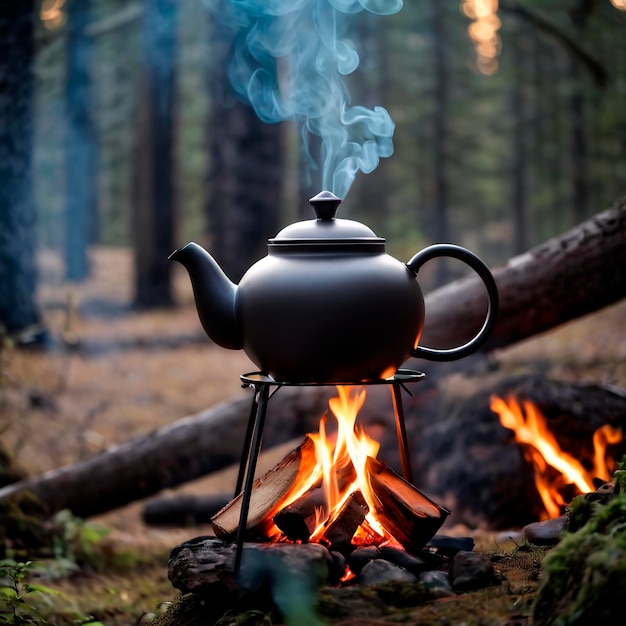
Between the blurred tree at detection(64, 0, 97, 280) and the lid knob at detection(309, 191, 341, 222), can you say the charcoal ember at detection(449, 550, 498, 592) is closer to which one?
the lid knob at detection(309, 191, 341, 222)

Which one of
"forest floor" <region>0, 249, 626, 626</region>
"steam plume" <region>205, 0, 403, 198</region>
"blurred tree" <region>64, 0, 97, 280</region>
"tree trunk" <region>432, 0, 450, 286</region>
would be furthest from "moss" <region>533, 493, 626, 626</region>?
"tree trunk" <region>432, 0, 450, 286</region>

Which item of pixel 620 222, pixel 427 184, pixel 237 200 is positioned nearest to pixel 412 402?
pixel 620 222

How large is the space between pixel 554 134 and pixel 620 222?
16.6 meters

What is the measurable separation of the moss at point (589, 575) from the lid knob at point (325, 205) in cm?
133

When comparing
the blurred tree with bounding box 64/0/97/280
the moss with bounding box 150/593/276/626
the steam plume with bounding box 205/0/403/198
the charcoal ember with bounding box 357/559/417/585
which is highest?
the blurred tree with bounding box 64/0/97/280

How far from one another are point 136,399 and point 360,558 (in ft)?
18.4

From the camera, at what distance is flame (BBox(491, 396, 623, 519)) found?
13.3 ft

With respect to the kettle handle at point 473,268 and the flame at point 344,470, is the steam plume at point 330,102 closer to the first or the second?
the kettle handle at point 473,268

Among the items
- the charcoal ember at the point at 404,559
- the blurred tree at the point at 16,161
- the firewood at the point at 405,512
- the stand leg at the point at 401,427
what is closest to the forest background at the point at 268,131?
the blurred tree at the point at 16,161

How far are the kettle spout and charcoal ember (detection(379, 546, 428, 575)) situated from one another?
2.96 ft

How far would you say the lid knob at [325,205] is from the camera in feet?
8.86

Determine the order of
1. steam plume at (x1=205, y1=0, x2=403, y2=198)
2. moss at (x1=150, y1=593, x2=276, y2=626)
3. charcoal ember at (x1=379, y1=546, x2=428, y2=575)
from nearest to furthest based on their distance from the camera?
1. moss at (x1=150, y1=593, x2=276, y2=626)
2. charcoal ember at (x1=379, y1=546, x2=428, y2=575)
3. steam plume at (x1=205, y1=0, x2=403, y2=198)

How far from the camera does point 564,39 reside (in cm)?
646

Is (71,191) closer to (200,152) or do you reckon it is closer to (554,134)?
(200,152)
